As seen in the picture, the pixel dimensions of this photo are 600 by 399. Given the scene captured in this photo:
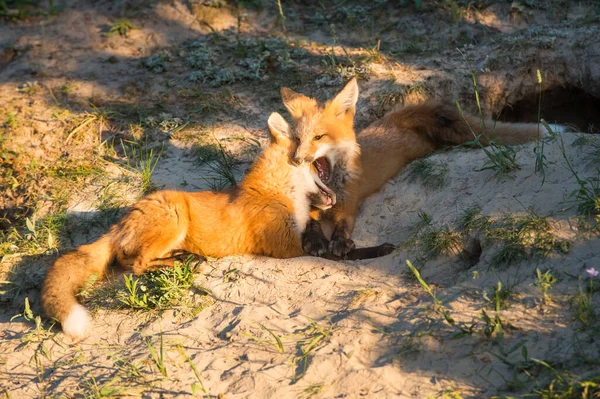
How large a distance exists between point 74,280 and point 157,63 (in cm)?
383

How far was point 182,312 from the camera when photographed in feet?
→ 14.0

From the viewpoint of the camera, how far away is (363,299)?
392 centimetres

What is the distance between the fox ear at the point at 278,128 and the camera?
16.8 feet

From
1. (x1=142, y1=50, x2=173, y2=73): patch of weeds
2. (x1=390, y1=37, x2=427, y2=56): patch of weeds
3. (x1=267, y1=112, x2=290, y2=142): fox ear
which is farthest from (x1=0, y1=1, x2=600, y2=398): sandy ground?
(x1=267, y1=112, x2=290, y2=142): fox ear

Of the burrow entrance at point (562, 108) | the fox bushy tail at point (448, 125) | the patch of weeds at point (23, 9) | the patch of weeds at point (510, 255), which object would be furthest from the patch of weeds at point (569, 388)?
the patch of weeds at point (23, 9)

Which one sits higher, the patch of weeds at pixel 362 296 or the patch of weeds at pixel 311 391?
the patch of weeds at pixel 362 296

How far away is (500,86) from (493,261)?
3633 millimetres

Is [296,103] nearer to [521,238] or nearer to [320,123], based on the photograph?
[320,123]

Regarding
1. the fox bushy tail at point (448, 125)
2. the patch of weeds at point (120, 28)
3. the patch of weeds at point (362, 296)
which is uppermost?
the fox bushy tail at point (448, 125)

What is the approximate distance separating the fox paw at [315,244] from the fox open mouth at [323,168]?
75 cm

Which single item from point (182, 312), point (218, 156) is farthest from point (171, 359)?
point (218, 156)

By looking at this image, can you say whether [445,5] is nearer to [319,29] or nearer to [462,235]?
[319,29]

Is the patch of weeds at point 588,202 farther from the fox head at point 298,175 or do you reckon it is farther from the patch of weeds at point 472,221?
the fox head at point 298,175

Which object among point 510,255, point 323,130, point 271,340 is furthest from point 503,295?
point 323,130
